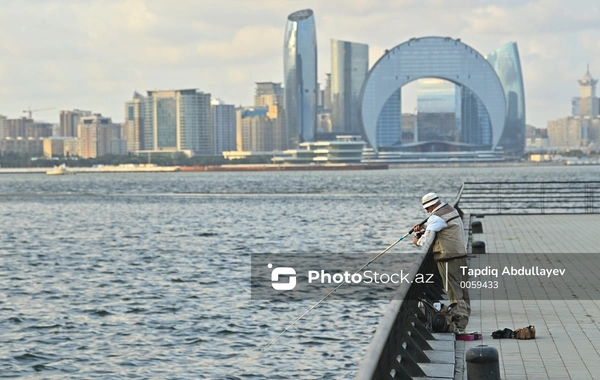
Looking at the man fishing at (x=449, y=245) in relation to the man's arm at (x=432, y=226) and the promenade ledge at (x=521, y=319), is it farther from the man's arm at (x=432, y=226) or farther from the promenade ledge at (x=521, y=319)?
the promenade ledge at (x=521, y=319)

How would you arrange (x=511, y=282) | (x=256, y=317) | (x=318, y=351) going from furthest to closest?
(x=256, y=317) → (x=511, y=282) → (x=318, y=351)

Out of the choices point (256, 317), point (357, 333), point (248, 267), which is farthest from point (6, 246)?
point (357, 333)

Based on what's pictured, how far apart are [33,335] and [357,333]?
5237 millimetres

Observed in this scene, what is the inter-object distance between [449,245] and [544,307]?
255cm

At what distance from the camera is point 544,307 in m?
13.5

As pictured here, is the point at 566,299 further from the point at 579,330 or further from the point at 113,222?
the point at 113,222

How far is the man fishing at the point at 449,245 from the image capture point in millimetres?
11500

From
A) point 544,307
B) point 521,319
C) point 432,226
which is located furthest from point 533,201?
point 432,226

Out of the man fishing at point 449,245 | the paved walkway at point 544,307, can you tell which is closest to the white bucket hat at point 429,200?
the man fishing at point 449,245

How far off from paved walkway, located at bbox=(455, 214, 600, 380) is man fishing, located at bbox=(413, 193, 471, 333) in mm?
387

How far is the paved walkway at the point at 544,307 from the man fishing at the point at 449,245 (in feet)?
1.27

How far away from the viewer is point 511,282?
53.5 ft

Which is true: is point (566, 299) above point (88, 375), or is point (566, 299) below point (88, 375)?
above

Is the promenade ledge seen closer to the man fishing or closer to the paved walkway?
the paved walkway
